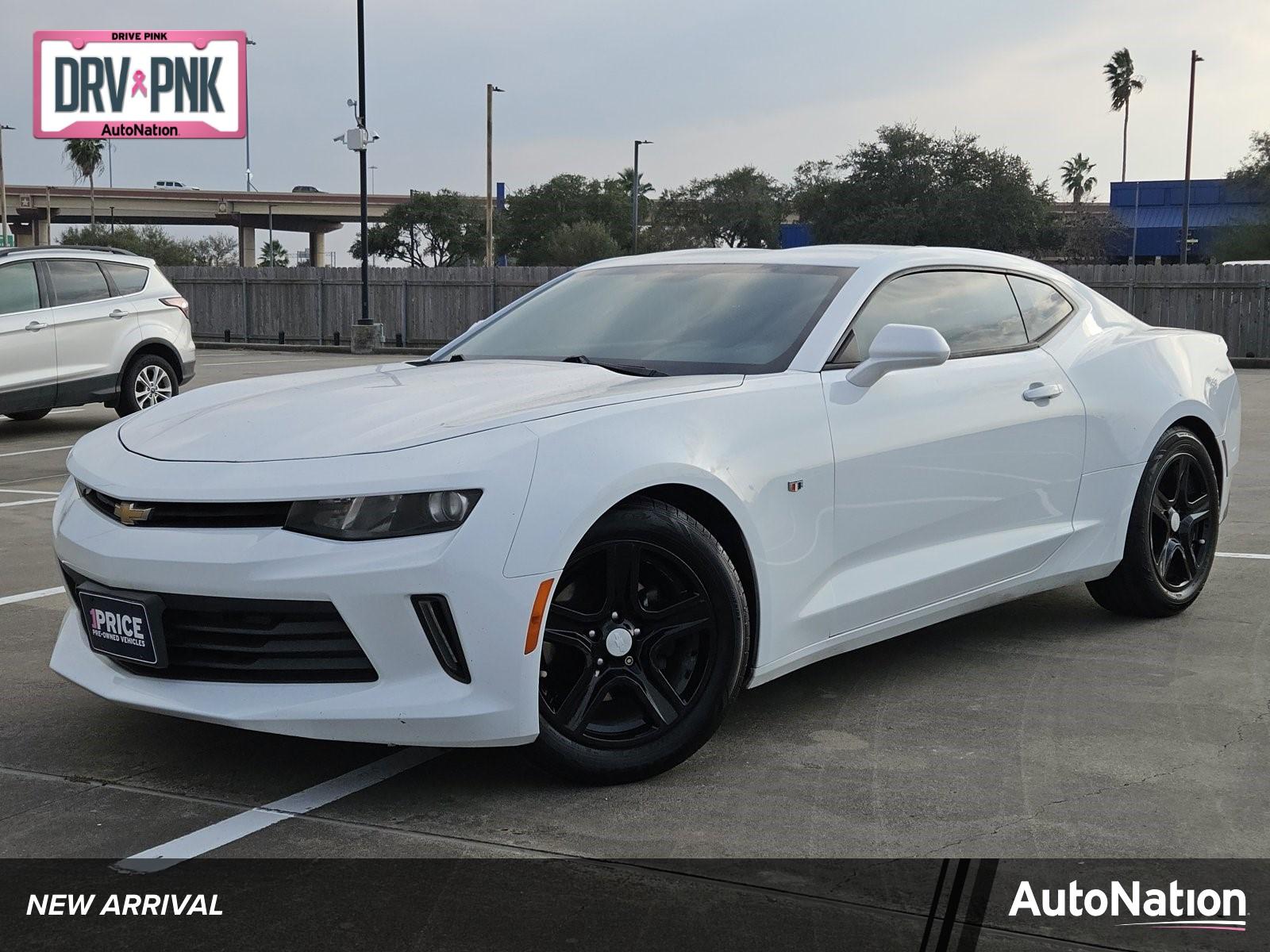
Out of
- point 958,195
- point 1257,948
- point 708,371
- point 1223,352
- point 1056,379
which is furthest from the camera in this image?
point 958,195

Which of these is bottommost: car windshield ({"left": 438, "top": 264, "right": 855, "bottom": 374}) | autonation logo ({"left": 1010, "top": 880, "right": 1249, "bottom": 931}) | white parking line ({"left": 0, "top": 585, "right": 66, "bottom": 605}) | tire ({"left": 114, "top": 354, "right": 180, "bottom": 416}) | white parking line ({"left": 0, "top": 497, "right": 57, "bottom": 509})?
white parking line ({"left": 0, "top": 497, "right": 57, "bottom": 509})

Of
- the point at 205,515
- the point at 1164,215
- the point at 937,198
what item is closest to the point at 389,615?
the point at 205,515

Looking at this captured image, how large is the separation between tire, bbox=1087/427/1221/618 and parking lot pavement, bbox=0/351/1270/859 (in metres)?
0.27

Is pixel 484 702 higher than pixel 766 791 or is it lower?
higher

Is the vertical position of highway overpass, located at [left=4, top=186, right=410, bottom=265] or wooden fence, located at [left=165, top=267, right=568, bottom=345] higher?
highway overpass, located at [left=4, top=186, right=410, bottom=265]

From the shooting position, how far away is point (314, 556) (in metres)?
3.43

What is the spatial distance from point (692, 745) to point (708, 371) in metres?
1.18

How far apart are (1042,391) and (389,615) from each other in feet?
8.94

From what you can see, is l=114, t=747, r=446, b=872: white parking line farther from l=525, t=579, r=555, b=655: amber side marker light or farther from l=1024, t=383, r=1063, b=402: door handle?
l=1024, t=383, r=1063, b=402: door handle

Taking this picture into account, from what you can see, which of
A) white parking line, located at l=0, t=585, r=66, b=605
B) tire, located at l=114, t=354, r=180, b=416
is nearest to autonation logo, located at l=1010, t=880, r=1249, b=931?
white parking line, located at l=0, t=585, r=66, b=605

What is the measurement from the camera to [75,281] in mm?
13297

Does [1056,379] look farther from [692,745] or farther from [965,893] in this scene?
[965,893]

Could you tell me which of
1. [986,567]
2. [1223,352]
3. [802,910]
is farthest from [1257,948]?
[1223,352]

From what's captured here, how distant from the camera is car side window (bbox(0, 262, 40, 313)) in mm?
12625
